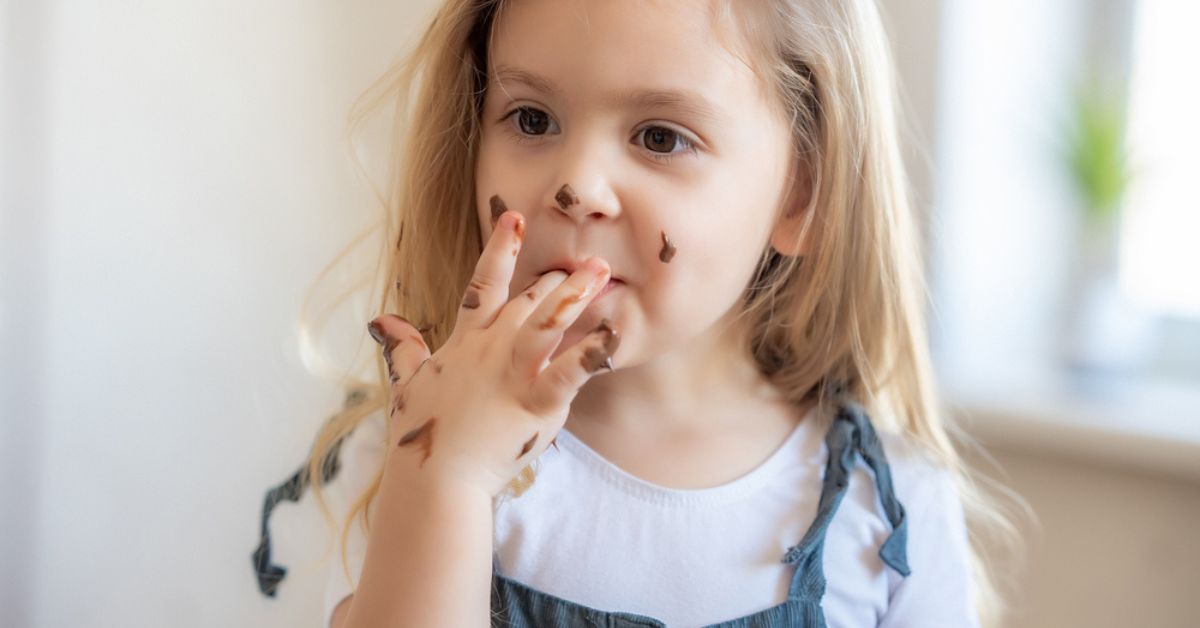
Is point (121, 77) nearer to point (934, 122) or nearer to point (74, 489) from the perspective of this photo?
point (74, 489)

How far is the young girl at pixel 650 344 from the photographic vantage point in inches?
27.5

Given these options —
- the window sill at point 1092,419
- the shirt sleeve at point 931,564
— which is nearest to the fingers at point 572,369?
the shirt sleeve at point 931,564

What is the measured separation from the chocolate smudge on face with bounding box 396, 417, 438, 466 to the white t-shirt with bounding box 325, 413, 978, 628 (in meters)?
0.17

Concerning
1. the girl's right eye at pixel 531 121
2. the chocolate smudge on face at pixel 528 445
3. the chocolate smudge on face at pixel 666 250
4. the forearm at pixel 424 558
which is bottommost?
the forearm at pixel 424 558

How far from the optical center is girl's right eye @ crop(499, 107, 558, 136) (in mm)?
812

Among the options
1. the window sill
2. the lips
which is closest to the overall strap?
the lips

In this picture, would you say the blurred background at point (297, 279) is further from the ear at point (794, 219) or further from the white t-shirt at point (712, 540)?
the ear at point (794, 219)

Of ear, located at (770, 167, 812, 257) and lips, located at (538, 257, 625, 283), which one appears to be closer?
lips, located at (538, 257, 625, 283)

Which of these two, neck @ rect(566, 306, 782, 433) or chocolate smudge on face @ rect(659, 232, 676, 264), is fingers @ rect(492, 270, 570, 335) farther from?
neck @ rect(566, 306, 782, 433)

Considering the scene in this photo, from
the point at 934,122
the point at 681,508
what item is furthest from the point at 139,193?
the point at 934,122

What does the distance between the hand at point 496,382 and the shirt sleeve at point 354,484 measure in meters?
0.20

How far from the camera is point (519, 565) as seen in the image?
2.75ft

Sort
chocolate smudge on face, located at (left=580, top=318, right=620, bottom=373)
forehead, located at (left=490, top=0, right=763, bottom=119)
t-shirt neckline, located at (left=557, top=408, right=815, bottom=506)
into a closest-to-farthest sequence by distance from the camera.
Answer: chocolate smudge on face, located at (left=580, top=318, right=620, bottom=373)
forehead, located at (left=490, top=0, right=763, bottom=119)
t-shirt neckline, located at (left=557, top=408, right=815, bottom=506)

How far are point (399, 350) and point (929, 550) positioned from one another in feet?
1.48
